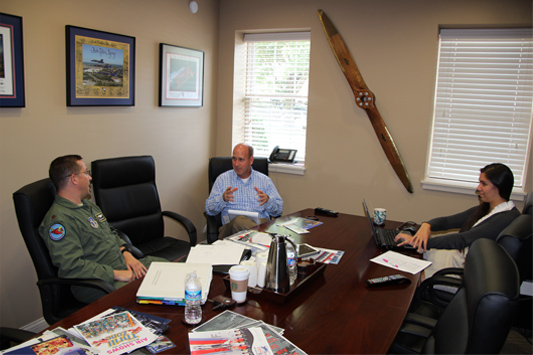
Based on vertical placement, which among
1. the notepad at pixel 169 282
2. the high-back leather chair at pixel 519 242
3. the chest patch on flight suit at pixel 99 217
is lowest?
the notepad at pixel 169 282

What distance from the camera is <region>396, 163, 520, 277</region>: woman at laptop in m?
2.34

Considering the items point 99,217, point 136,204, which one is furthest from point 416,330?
point 136,204

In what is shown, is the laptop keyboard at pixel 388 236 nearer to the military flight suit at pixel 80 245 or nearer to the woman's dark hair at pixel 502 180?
the woman's dark hair at pixel 502 180

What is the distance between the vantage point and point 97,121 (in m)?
3.12

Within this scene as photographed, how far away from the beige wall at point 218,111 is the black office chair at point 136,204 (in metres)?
0.24

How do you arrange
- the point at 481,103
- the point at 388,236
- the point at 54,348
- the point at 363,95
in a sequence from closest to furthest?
the point at 54,348 → the point at 388,236 → the point at 481,103 → the point at 363,95

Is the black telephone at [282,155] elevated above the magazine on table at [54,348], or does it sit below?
above

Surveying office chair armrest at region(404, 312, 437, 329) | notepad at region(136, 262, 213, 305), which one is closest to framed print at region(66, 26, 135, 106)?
notepad at region(136, 262, 213, 305)

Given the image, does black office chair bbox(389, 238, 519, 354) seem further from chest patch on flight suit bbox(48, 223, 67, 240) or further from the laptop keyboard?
chest patch on flight suit bbox(48, 223, 67, 240)

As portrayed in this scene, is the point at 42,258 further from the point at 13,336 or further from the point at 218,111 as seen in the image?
the point at 218,111

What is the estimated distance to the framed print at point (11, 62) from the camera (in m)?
2.40

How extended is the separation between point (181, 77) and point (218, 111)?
28.7 inches

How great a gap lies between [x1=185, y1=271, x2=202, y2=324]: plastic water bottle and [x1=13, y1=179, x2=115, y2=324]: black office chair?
586 millimetres

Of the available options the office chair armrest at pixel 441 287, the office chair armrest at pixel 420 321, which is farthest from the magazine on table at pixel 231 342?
the office chair armrest at pixel 441 287
